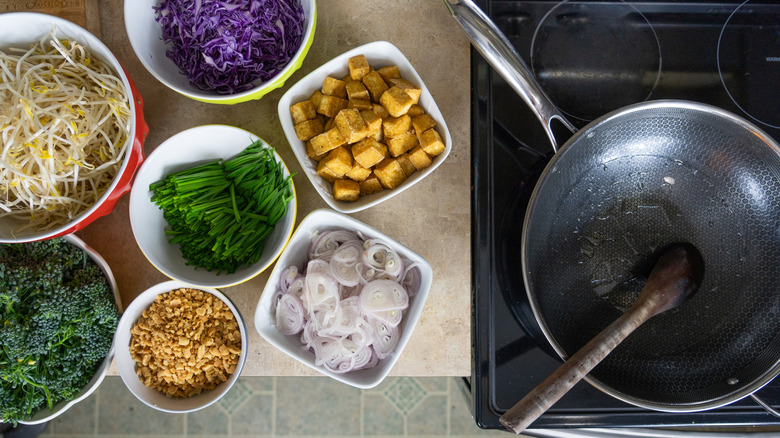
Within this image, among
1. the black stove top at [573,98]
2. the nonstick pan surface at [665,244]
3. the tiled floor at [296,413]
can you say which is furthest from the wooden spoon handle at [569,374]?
the tiled floor at [296,413]

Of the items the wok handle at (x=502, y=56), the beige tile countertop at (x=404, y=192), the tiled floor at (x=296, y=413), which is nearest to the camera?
the wok handle at (x=502, y=56)

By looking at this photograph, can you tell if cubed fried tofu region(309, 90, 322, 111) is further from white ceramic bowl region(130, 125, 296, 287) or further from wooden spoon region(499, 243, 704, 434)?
wooden spoon region(499, 243, 704, 434)

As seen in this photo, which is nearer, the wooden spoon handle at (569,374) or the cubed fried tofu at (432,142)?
the wooden spoon handle at (569,374)

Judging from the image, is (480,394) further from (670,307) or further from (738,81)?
(738,81)

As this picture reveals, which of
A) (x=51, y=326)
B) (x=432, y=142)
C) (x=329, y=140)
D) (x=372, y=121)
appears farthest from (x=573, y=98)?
(x=51, y=326)

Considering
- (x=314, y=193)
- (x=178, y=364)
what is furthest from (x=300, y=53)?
(x=178, y=364)

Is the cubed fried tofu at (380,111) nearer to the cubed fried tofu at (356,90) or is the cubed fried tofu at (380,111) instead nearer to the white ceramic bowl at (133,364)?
the cubed fried tofu at (356,90)
